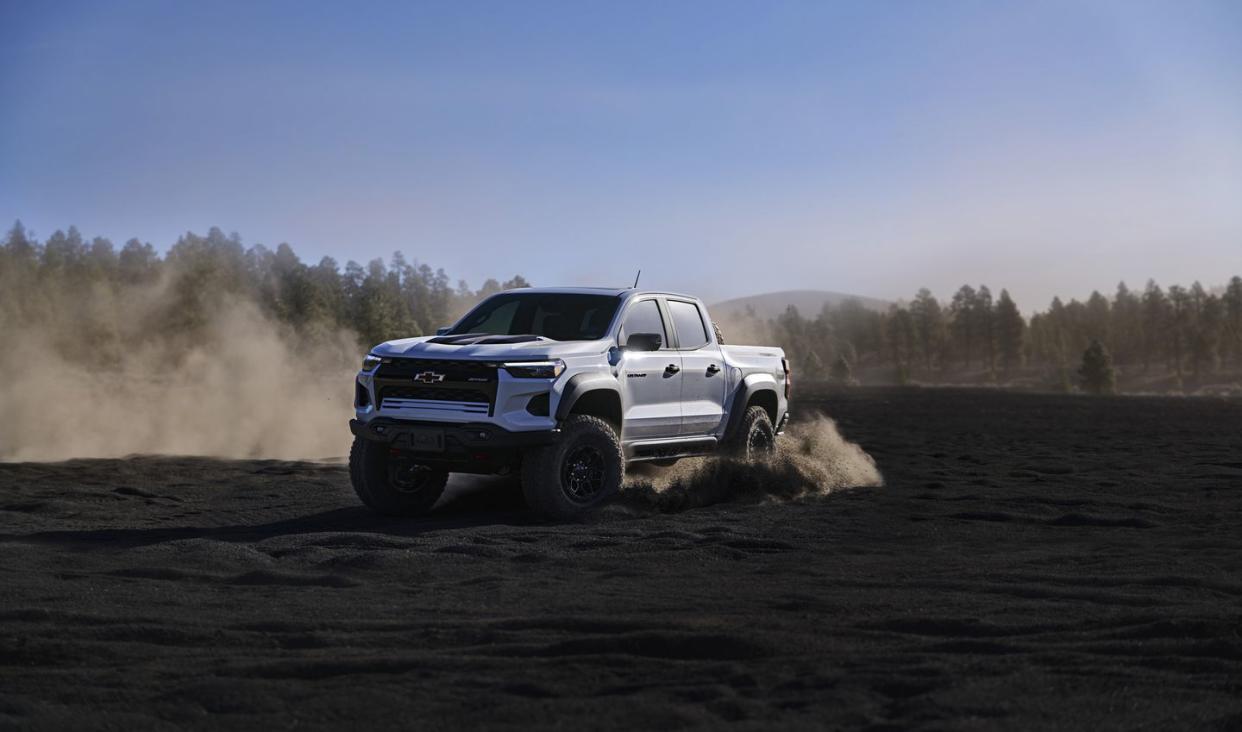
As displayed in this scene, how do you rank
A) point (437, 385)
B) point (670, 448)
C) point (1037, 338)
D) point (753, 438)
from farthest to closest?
point (1037, 338), point (753, 438), point (670, 448), point (437, 385)

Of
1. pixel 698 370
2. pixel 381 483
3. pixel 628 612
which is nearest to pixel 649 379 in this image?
pixel 698 370

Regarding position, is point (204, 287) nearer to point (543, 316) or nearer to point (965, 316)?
point (543, 316)

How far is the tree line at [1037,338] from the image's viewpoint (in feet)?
509

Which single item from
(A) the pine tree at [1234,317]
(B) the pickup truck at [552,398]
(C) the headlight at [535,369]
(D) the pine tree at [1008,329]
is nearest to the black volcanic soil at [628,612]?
(B) the pickup truck at [552,398]

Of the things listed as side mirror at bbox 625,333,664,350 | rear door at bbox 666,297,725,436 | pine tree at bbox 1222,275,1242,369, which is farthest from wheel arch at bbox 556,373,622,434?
pine tree at bbox 1222,275,1242,369

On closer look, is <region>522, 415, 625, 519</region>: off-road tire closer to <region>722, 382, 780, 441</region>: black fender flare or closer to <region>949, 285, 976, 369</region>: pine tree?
<region>722, 382, 780, 441</region>: black fender flare

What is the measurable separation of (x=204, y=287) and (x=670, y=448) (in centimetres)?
7126

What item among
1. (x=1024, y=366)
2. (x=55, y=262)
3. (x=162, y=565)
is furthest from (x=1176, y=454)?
(x=1024, y=366)

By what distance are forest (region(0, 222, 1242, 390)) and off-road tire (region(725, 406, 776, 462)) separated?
2337cm

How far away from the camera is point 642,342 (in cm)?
1262

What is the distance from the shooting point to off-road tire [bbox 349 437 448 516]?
12.6m

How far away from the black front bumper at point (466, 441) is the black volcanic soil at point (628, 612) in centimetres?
65

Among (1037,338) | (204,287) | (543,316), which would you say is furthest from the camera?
(1037,338)

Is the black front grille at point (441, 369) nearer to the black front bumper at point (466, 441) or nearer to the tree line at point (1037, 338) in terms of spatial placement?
the black front bumper at point (466, 441)
